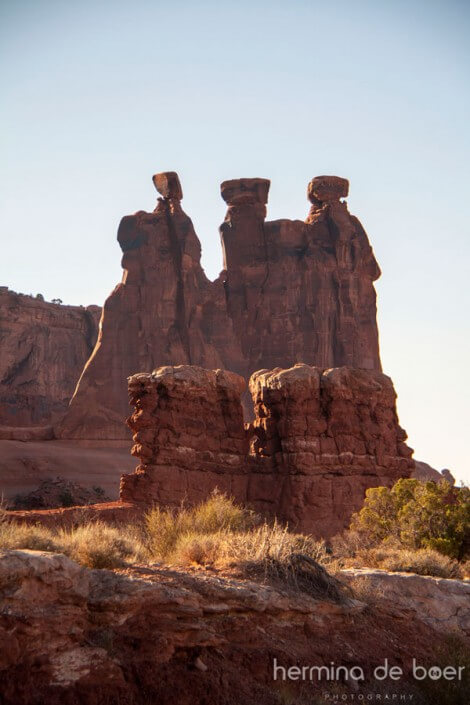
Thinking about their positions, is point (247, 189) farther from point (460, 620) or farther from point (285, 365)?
point (460, 620)

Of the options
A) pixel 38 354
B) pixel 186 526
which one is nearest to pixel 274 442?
pixel 186 526

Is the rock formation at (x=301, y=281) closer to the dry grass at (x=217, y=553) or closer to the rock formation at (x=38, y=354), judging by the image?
the rock formation at (x=38, y=354)

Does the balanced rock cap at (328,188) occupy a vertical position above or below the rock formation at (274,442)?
above

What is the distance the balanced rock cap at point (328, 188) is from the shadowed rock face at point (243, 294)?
0.07 meters

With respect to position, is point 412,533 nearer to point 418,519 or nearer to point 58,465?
point 418,519

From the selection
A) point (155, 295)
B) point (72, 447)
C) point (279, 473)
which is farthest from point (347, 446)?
point (155, 295)

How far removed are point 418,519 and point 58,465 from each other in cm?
3361

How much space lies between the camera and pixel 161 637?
1062 centimetres

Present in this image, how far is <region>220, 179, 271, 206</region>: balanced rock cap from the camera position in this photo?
206ft

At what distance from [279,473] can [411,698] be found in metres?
14.7

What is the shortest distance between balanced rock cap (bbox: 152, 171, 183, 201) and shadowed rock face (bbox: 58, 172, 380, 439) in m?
0.08

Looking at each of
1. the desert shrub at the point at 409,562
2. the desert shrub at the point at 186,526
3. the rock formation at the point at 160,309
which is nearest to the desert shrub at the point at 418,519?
the desert shrub at the point at 409,562

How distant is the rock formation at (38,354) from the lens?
75562 mm

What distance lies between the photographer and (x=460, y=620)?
1454 centimetres
